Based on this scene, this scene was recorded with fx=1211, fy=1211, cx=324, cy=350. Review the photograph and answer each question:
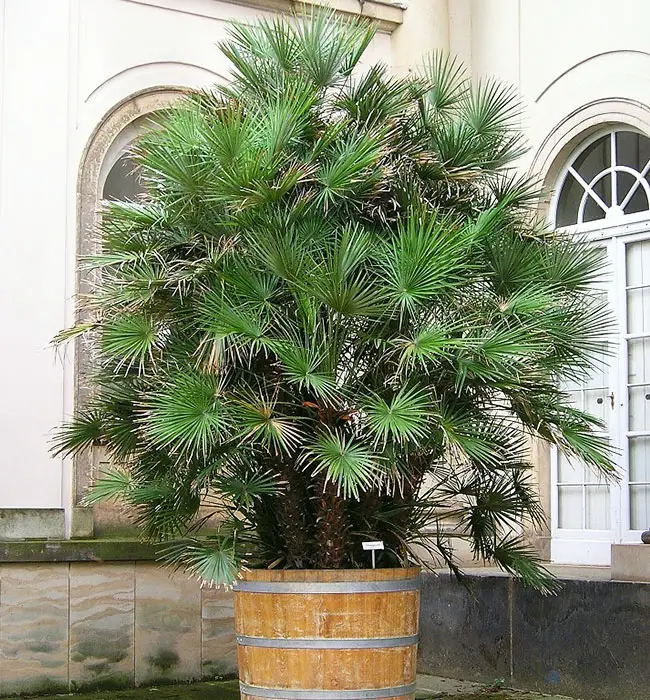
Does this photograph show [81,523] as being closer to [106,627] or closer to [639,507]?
[106,627]

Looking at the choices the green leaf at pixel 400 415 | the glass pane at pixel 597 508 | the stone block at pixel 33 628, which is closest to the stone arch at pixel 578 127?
the glass pane at pixel 597 508

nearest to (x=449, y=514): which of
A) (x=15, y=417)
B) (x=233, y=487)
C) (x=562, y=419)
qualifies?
(x=562, y=419)

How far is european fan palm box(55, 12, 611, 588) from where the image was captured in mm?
5074

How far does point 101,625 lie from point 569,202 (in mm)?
4414

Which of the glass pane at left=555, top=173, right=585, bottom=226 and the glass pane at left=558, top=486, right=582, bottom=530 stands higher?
the glass pane at left=555, top=173, right=585, bottom=226

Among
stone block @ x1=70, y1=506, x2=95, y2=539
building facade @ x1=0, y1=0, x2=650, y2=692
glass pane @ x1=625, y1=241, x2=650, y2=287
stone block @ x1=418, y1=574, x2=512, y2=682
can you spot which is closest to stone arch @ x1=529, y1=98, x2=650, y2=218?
building facade @ x1=0, y1=0, x2=650, y2=692

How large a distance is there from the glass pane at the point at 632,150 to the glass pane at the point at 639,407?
1.50 metres

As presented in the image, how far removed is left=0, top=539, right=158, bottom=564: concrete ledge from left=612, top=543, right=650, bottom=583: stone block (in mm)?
2840

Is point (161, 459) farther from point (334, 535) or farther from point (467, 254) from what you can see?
point (467, 254)

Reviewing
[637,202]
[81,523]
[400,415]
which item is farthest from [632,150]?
[81,523]

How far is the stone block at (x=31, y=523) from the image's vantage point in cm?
734

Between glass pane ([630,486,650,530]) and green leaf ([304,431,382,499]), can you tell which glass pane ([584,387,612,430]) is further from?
green leaf ([304,431,382,499])

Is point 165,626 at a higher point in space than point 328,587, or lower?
lower

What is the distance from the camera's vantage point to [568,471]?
8.57 metres
